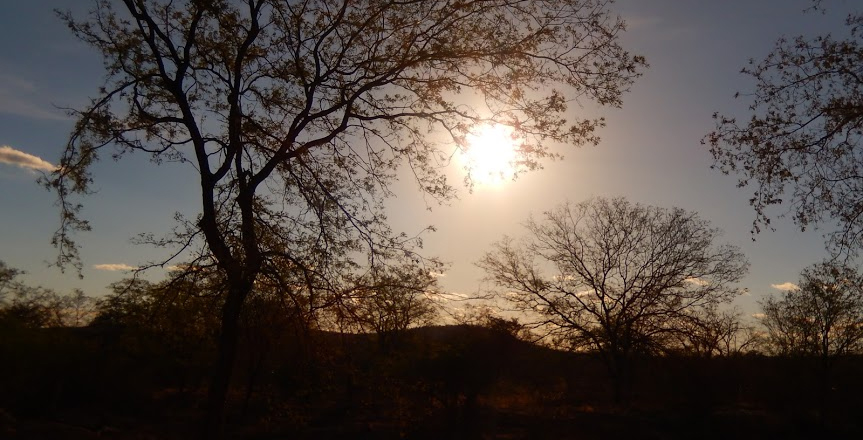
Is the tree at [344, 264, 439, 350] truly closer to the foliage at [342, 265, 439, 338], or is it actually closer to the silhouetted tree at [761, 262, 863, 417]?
the foliage at [342, 265, 439, 338]

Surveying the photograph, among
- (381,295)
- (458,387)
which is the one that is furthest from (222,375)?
(458,387)

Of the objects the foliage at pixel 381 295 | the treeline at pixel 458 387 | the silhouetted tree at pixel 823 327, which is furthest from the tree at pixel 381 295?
the silhouetted tree at pixel 823 327

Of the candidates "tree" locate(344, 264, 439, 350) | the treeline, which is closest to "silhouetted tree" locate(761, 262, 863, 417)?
the treeline

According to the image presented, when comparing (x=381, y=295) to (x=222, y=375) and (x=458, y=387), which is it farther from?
(x=458, y=387)

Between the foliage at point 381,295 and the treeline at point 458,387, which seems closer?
the foliage at point 381,295

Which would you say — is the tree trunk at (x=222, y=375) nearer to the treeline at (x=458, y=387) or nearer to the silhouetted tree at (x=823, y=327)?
the treeline at (x=458, y=387)

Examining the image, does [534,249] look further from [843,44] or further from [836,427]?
[843,44]

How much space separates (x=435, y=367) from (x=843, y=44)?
20080 millimetres

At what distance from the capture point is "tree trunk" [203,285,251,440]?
881 cm

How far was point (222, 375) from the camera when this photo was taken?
9.01 meters

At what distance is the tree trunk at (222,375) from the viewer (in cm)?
881

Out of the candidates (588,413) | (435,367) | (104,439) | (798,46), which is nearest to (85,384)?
(104,439)

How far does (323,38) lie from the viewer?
30.9 ft

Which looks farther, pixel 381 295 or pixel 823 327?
pixel 823 327
